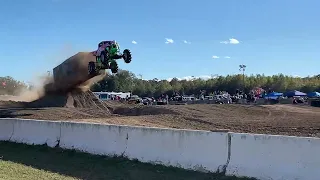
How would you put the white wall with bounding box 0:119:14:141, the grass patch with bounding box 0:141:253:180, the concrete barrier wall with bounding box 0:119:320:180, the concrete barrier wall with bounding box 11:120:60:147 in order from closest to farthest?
the concrete barrier wall with bounding box 0:119:320:180, the grass patch with bounding box 0:141:253:180, the concrete barrier wall with bounding box 11:120:60:147, the white wall with bounding box 0:119:14:141

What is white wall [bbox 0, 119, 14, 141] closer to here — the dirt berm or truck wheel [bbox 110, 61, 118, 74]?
truck wheel [bbox 110, 61, 118, 74]

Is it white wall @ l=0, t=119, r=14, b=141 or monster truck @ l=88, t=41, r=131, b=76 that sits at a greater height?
monster truck @ l=88, t=41, r=131, b=76

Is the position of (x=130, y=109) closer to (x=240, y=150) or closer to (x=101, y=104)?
(x=101, y=104)

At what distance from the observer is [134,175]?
34.5ft

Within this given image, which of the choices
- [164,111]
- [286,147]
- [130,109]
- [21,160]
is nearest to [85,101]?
[130,109]

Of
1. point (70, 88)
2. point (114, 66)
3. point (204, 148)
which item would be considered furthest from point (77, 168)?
point (70, 88)

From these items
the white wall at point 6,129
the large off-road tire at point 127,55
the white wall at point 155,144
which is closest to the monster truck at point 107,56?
the large off-road tire at point 127,55

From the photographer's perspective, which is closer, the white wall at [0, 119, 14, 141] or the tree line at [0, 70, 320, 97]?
the white wall at [0, 119, 14, 141]

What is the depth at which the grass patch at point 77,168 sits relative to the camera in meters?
10.3

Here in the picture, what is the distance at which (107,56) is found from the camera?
95.5ft

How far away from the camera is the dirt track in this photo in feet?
73.7

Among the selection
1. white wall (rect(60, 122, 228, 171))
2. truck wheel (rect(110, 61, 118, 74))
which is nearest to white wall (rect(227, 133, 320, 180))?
white wall (rect(60, 122, 228, 171))

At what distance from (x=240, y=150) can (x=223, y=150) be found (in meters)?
0.47

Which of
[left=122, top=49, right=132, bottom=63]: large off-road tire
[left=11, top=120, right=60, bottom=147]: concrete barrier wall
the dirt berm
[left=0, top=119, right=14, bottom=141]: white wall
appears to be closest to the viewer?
[left=11, top=120, right=60, bottom=147]: concrete barrier wall
